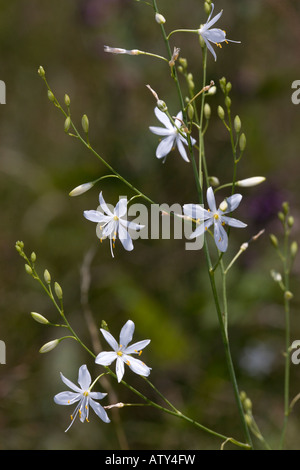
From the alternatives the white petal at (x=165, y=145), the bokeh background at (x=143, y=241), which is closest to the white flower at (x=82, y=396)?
the white petal at (x=165, y=145)

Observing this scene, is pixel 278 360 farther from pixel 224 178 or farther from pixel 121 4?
pixel 121 4

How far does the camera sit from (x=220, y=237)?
1.55m

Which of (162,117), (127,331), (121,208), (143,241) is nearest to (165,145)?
(162,117)

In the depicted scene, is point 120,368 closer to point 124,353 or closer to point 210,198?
point 124,353

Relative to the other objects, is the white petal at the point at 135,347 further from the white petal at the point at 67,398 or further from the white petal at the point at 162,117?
the white petal at the point at 162,117

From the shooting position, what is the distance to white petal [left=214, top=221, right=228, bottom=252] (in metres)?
1.52

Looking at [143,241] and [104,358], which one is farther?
[143,241]

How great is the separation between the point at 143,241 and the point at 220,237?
2204 mm

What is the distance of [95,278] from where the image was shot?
357 cm

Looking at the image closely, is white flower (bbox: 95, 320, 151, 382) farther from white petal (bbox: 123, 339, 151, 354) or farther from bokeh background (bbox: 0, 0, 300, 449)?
bokeh background (bbox: 0, 0, 300, 449)

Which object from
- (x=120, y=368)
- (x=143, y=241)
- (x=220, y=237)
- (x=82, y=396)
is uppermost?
(x=220, y=237)

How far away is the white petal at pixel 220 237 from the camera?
60.0 inches

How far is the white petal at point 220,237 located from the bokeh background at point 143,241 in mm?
1465

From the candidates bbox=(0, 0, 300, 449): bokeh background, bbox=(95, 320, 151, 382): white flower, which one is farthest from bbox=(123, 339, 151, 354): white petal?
bbox=(0, 0, 300, 449): bokeh background
